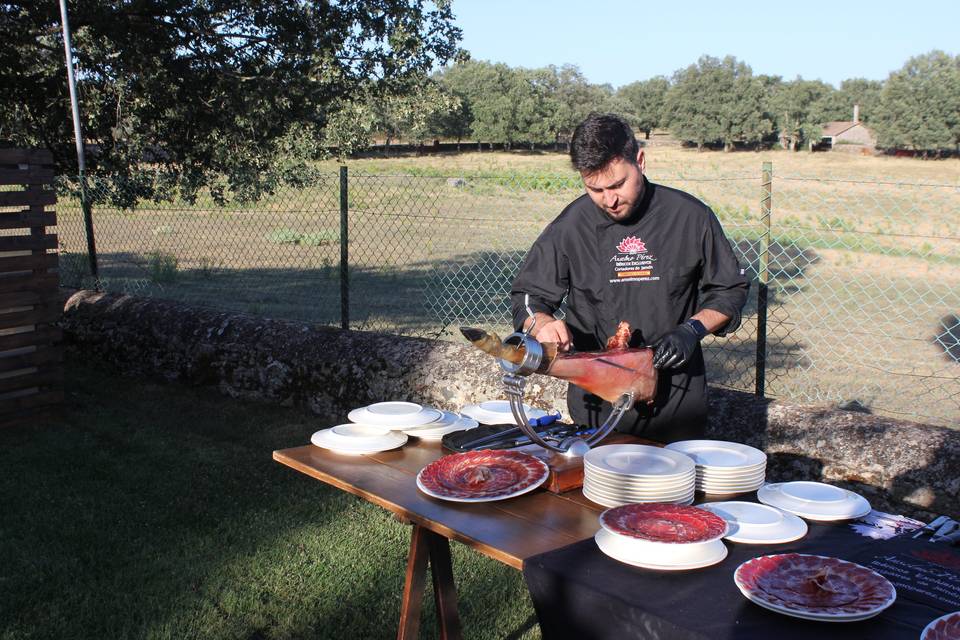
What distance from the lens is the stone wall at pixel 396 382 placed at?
3721mm

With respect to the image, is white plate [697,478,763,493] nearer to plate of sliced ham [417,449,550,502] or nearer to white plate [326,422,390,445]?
plate of sliced ham [417,449,550,502]

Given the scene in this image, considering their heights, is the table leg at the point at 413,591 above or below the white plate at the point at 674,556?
below

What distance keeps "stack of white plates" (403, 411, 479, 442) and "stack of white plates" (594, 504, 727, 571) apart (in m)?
0.88

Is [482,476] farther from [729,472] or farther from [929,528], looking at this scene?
[929,528]

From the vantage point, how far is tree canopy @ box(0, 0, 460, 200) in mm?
8664

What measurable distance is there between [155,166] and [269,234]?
10.1m

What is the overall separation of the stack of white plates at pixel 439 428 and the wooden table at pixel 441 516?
0.03 meters

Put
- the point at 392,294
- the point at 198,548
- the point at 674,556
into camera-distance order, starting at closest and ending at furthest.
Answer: the point at 674,556
the point at 198,548
the point at 392,294

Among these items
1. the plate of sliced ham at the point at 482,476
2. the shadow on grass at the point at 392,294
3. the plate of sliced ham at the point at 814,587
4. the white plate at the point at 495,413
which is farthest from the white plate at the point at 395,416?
the shadow on grass at the point at 392,294

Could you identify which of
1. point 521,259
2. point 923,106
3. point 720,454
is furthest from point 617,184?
point 923,106

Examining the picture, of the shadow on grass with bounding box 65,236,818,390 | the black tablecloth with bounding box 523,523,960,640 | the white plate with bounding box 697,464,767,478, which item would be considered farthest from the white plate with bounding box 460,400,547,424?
the shadow on grass with bounding box 65,236,818,390

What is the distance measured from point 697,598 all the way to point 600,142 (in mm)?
1448

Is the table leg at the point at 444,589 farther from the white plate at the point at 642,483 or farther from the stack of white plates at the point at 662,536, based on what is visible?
the stack of white plates at the point at 662,536

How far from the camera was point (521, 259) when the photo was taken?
42.3 ft
